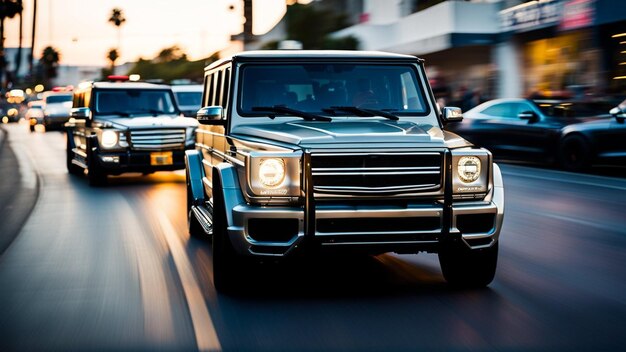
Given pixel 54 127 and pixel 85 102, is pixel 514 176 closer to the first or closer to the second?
pixel 85 102

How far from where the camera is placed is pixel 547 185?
15172 millimetres

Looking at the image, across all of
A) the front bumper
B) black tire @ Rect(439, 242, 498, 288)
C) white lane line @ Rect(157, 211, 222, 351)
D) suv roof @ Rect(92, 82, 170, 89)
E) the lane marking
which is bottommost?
white lane line @ Rect(157, 211, 222, 351)

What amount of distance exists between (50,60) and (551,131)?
11943cm

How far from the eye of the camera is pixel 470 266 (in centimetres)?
677

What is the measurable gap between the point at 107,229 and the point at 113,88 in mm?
6904

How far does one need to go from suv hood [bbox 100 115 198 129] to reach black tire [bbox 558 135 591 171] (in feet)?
→ 22.9

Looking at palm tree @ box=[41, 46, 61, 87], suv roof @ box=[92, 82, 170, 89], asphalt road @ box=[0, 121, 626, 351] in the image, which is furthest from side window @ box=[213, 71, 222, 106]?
palm tree @ box=[41, 46, 61, 87]

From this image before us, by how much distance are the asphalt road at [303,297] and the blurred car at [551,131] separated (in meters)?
5.90

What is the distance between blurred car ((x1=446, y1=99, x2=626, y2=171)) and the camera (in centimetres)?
1647

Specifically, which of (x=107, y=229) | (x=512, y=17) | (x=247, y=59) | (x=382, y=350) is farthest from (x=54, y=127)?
(x=382, y=350)

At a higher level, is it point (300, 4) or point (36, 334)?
point (300, 4)

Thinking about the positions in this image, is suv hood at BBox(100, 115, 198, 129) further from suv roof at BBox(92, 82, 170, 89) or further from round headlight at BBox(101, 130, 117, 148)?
suv roof at BBox(92, 82, 170, 89)

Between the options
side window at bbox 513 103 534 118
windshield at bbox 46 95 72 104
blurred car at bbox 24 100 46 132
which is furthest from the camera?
blurred car at bbox 24 100 46 132

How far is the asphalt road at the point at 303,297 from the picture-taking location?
215 inches
